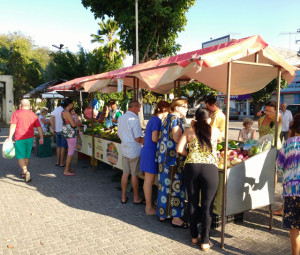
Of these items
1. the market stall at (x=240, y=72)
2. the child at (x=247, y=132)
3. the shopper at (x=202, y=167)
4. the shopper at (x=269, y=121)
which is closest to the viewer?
the shopper at (x=202, y=167)

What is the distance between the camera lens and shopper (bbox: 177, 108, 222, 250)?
3.32 metres

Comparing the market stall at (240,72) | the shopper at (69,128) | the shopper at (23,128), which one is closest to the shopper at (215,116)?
the market stall at (240,72)

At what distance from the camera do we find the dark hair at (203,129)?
3.33 meters

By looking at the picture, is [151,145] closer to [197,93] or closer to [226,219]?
[226,219]

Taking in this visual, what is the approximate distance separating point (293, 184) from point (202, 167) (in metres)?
1.00

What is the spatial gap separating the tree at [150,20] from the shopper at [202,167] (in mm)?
12704

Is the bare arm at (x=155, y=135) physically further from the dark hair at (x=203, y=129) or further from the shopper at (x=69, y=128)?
the shopper at (x=69, y=128)

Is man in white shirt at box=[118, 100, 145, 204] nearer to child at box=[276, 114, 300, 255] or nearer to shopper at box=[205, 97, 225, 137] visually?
shopper at box=[205, 97, 225, 137]

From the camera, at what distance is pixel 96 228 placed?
13.4 ft

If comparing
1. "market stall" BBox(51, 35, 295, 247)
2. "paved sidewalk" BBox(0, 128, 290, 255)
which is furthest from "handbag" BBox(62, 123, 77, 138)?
"market stall" BBox(51, 35, 295, 247)

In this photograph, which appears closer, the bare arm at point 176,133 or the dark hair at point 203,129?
the dark hair at point 203,129

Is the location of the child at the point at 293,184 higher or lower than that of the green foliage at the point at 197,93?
lower

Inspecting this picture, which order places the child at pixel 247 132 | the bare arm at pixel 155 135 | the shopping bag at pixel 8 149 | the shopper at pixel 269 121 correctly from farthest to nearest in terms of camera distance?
the shopping bag at pixel 8 149 < the child at pixel 247 132 < the shopper at pixel 269 121 < the bare arm at pixel 155 135

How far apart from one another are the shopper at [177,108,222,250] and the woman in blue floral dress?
48 cm
